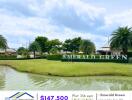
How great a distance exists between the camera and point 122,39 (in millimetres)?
93125

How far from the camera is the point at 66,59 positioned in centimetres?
8800

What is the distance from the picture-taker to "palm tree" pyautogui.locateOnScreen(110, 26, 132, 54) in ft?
305

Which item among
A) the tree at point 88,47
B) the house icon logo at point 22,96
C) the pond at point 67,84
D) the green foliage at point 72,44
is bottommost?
the pond at point 67,84

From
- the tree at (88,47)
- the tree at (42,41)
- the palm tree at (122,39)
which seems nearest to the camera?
the palm tree at (122,39)

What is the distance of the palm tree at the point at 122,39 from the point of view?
92.8m

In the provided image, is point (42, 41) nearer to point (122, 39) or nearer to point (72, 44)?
point (72, 44)

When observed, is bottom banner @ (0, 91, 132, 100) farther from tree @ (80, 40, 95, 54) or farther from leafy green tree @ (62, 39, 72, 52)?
leafy green tree @ (62, 39, 72, 52)

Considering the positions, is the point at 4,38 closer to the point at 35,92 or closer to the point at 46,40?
the point at 46,40

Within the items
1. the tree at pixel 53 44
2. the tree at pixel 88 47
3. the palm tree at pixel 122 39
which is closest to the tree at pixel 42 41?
the tree at pixel 53 44

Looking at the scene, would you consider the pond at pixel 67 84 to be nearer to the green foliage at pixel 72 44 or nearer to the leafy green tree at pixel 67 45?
the green foliage at pixel 72 44

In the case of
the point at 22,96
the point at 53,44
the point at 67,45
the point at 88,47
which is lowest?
the point at 22,96

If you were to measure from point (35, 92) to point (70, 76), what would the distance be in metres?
30.7

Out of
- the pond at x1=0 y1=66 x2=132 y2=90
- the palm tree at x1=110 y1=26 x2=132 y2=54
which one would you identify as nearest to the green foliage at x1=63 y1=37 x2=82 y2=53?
the palm tree at x1=110 y1=26 x2=132 y2=54

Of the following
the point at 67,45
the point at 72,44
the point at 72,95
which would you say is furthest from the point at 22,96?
the point at 67,45
